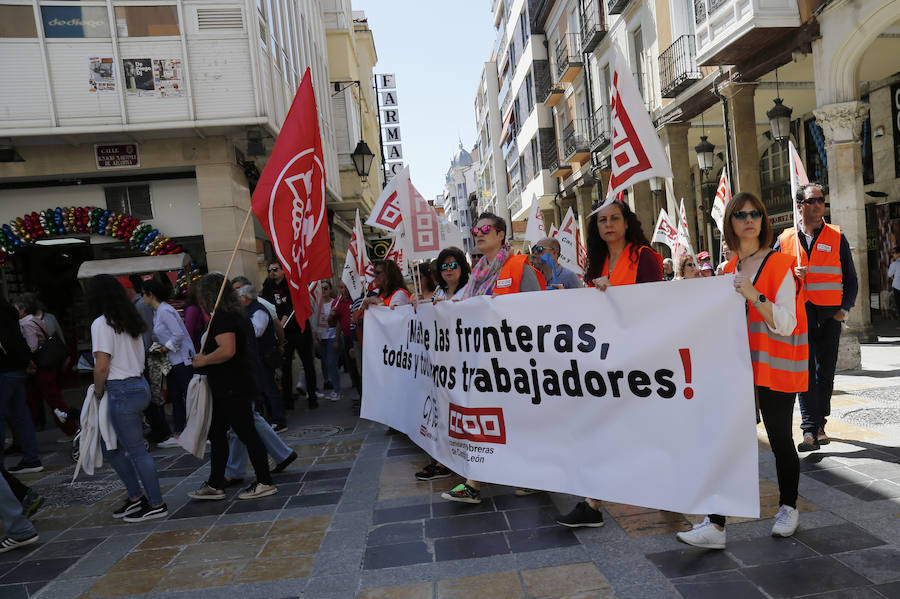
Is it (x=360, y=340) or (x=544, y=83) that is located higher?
(x=544, y=83)

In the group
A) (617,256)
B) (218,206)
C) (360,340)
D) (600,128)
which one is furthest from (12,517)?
(600,128)

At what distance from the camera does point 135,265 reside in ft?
37.7

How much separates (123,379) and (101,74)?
8439 mm

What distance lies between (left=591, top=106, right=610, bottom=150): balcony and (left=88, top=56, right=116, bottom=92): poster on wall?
42.4 feet

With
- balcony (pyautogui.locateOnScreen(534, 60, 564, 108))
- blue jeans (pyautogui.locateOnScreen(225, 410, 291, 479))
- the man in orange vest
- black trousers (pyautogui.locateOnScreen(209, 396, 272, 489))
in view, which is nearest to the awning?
blue jeans (pyautogui.locateOnScreen(225, 410, 291, 479))

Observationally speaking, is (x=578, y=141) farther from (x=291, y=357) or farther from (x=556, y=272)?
(x=291, y=357)

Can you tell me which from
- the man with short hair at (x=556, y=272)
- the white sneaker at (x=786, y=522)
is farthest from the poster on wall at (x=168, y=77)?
the white sneaker at (x=786, y=522)

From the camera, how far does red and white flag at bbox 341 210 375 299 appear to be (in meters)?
9.06

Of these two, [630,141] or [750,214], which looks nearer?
[750,214]

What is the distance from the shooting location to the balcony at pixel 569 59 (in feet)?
73.6

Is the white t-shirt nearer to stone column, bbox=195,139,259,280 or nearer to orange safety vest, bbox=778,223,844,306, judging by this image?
orange safety vest, bbox=778,223,844,306

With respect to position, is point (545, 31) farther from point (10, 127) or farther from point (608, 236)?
point (608, 236)

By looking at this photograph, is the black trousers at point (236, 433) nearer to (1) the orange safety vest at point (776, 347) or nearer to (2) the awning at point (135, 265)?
(1) the orange safety vest at point (776, 347)

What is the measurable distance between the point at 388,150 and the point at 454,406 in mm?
46977
